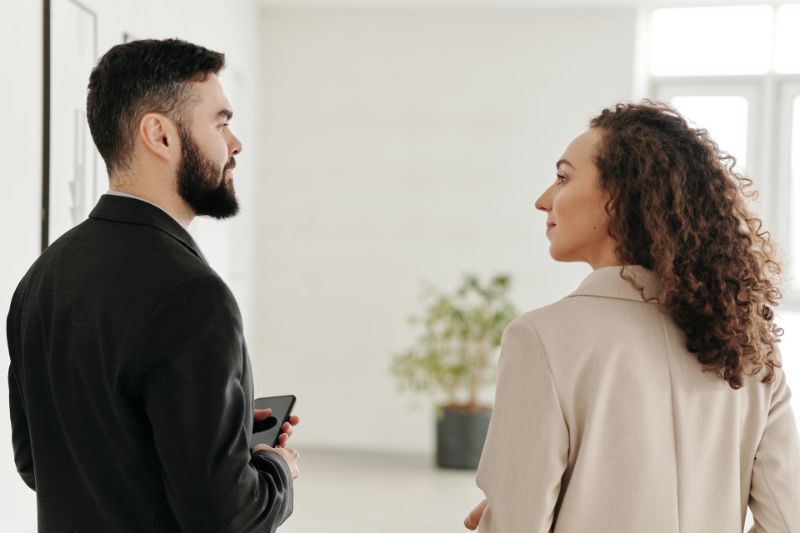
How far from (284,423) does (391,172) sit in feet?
14.1

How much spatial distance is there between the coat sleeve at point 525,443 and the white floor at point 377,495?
3064mm

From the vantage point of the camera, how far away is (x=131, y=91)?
1433 mm

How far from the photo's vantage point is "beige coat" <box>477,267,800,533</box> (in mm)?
1348

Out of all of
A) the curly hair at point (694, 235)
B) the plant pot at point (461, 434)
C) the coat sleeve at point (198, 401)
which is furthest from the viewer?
the plant pot at point (461, 434)

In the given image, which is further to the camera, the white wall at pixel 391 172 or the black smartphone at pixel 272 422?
the white wall at pixel 391 172

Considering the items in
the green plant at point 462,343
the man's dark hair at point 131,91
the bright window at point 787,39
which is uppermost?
the bright window at point 787,39

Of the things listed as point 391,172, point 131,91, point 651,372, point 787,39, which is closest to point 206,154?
point 131,91

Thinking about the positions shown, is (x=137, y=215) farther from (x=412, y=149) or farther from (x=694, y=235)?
(x=412, y=149)

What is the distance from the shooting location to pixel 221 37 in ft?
16.5

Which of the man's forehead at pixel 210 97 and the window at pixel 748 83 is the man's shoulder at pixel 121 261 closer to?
the man's forehead at pixel 210 97

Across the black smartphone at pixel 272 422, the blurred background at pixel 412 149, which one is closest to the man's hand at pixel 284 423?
the black smartphone at pixel 272 422

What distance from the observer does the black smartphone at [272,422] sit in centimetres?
154

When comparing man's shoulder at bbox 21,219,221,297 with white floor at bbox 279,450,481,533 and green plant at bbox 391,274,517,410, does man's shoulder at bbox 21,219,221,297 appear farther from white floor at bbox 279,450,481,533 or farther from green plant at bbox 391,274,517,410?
green plant at bbox 391,274,517,410

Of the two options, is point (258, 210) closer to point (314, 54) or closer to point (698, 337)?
point (314, 54)
